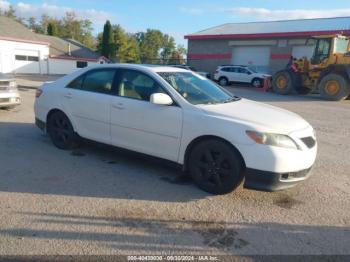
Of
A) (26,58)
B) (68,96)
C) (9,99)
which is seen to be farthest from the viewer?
(26,58)

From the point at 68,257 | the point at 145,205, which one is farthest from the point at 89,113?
the point at 68,257

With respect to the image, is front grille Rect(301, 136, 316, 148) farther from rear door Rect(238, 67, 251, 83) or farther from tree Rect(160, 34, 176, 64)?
tree Rect(160, 34, 176, 64)

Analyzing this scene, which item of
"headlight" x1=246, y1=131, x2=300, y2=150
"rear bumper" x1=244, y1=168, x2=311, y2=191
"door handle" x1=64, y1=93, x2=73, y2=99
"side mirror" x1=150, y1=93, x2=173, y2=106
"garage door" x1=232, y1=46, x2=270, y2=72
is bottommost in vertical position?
"rear bumper" x1=244, y1=168, x2=311, y2=191

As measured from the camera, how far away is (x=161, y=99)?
4.53 meters

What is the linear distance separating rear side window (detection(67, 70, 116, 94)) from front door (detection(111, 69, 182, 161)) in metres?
0.21

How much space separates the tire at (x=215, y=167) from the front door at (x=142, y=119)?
12.9 inches

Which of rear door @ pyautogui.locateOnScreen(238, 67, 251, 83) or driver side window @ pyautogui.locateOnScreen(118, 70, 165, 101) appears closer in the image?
driver side window @ pyautogui.locateOnScreen(118, 70, 165, 101)

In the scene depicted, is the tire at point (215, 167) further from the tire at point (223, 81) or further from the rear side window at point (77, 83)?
the tire at point (223, 81)

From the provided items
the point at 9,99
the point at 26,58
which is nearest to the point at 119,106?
the point at 9,99

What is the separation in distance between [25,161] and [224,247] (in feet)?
11.8

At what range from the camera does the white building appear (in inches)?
1208

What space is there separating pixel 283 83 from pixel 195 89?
15465mm

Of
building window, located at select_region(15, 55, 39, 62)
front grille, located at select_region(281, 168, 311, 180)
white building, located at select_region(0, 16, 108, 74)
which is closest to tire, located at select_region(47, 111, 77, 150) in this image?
front grille, located at select_region(281, 168, 311, 180)

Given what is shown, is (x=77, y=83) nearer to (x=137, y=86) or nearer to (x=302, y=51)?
(x=137, y=86)
